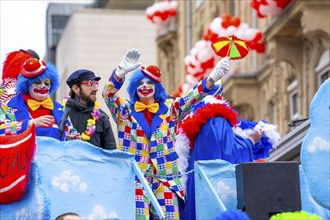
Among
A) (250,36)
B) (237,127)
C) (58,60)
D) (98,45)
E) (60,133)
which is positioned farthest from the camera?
(58,60)

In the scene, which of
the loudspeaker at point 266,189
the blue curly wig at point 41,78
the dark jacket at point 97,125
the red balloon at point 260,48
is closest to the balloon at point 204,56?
the red balloon at point 260,48

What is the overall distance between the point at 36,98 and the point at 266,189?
2.12 meters

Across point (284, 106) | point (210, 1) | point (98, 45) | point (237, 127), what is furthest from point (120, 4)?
point (237, 127)

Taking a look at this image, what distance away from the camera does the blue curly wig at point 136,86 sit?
1164cm

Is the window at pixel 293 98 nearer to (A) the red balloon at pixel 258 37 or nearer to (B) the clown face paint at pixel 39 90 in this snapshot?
(A) the red balloon at pixel 258 37

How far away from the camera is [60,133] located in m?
10.7

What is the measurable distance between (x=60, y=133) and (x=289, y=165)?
186cm

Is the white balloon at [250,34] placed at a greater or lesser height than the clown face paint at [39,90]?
greater

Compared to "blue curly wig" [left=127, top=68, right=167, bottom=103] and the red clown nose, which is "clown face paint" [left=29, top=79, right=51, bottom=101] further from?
"blue curly wig" [left=127, top=68, right=167, bottom=103]

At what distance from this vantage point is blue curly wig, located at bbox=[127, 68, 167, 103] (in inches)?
458

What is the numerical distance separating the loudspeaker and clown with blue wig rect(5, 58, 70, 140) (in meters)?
1.64

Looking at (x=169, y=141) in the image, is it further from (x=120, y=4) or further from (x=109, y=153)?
(x=120, y=4)

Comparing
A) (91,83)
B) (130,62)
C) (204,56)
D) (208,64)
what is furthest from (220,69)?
(204,56)

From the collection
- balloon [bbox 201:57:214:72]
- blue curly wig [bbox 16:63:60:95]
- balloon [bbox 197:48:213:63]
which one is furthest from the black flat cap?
balloon [bbox 197:48:213:63]
